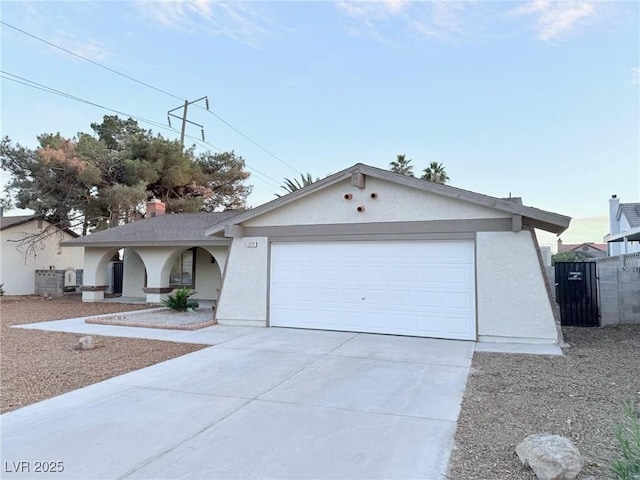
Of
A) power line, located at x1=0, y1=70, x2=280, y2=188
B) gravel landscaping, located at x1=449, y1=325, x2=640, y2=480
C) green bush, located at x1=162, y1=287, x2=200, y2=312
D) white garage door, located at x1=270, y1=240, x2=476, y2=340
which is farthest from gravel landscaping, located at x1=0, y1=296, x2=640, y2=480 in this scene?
power line, located at x1=0, y1=70, x2=280, y2=188

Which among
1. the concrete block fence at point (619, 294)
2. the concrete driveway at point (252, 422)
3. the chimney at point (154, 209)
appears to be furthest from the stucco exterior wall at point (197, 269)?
the concrete block fence at point (619, 294)

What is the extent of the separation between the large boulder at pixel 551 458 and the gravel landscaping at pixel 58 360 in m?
5.59

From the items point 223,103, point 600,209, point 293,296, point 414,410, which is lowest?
point 414,410

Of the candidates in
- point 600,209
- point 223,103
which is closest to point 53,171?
point 223,103

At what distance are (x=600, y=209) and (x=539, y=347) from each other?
2504 cm

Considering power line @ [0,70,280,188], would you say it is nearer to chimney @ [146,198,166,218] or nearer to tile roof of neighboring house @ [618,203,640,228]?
chimney @ [146,198,166,218]

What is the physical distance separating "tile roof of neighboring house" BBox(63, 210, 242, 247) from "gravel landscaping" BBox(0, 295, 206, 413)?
210 inches

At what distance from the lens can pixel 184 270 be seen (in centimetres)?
1834

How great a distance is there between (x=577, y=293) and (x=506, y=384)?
7.03 meters

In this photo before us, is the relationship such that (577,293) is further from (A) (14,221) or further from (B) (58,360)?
(A) (14,221)

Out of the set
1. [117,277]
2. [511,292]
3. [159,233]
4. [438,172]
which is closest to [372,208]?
[511,292]

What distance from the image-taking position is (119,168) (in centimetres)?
2483

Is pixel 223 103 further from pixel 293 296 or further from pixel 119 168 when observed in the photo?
pixel 293 296

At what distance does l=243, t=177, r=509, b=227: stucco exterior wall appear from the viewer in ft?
30.8
